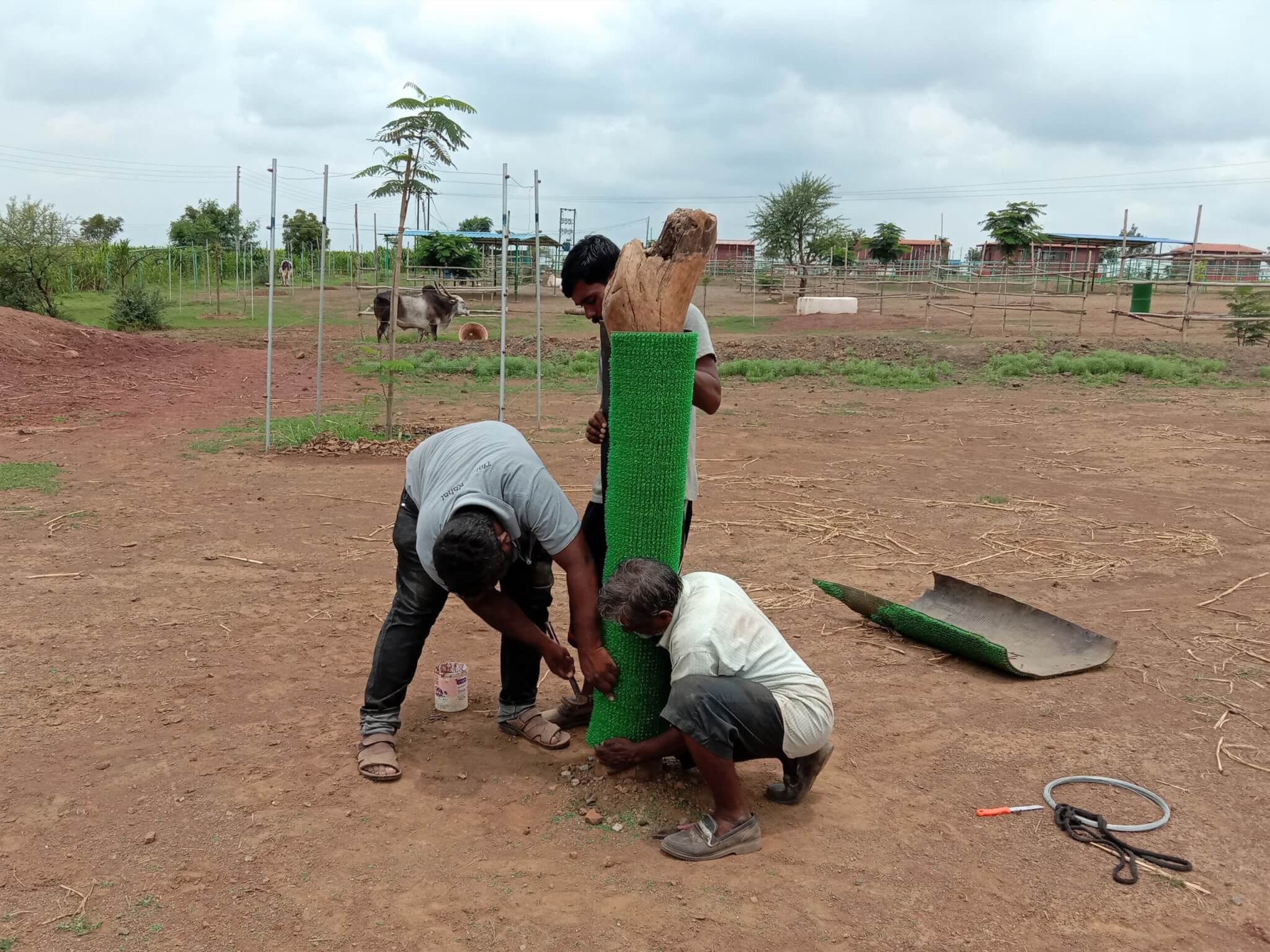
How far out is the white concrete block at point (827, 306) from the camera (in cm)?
2878

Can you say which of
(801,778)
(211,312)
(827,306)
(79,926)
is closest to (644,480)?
(801,778)

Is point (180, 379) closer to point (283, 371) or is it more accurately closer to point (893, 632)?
point (283, 371)

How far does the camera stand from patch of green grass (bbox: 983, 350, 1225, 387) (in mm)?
15109

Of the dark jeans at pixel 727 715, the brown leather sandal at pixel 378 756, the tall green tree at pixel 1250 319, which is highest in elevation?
the tall green tree at pixel 1250 319

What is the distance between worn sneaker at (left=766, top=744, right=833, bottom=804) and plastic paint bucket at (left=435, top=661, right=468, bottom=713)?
4.27 feet

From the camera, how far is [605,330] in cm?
309

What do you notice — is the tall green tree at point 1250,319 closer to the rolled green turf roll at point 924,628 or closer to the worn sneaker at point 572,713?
the rolled green turf roll at point 924,628

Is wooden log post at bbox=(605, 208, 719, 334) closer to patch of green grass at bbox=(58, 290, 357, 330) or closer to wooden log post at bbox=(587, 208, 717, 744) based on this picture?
wooden log post at bbox=(587, 208, 717, 744)

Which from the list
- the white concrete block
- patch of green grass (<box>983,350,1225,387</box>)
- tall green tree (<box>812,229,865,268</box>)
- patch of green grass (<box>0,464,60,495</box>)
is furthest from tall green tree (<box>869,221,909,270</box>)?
patch of green grass (<box>0,464,60,495</box>)

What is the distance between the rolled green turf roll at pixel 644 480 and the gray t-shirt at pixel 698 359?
97mm

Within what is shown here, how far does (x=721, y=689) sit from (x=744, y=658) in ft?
0.47

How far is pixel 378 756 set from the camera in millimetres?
3145

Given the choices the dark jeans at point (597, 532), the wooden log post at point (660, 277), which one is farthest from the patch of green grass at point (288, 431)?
the wooden log post at point (660, 277)

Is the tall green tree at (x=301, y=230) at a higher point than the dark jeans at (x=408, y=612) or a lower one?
higher
